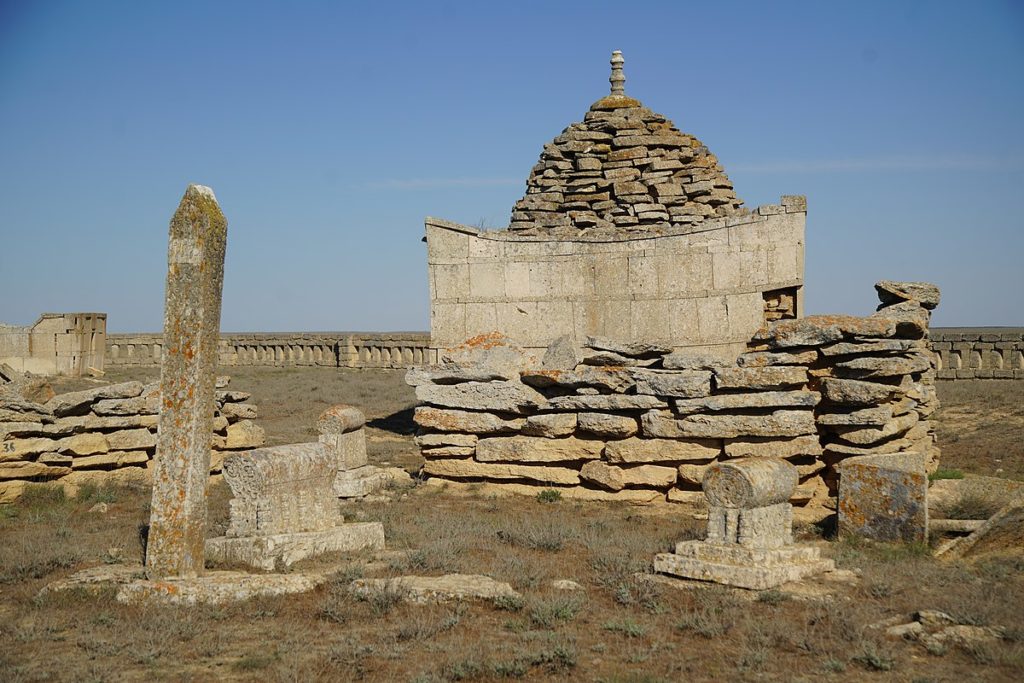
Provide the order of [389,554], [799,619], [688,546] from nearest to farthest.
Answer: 1. [799,619]
2. [688,546]
3. [389,554]

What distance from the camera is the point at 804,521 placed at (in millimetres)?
10484

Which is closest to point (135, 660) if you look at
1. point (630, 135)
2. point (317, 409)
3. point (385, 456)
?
point (385, 456)

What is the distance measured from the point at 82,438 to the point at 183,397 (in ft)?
18.6

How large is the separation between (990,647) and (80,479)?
9734 mm

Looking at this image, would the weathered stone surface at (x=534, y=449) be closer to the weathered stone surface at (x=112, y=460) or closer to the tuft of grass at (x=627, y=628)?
the weathered stone surface at (x=112, y=460)

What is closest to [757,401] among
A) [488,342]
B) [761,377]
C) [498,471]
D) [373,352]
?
[761,377]

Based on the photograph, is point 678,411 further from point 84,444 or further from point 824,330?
point 84,444

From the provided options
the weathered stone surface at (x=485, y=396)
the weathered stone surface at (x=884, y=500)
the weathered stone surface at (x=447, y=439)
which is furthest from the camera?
the weathered stone surface at (x=447, y=439)

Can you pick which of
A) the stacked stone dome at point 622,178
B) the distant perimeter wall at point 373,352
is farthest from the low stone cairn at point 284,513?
the distant perimeter wall at point 373,352

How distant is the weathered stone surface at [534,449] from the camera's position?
39.6 ft

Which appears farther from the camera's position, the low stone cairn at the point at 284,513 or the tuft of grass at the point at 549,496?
the tuft of grass at the point at 549,496

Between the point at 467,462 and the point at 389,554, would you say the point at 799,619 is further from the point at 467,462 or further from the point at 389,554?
the point at 467,462

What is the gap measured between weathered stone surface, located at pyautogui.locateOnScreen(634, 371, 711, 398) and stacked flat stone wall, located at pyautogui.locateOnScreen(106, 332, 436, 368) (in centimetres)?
2092

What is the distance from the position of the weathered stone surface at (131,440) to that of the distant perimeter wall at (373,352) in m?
15.1
